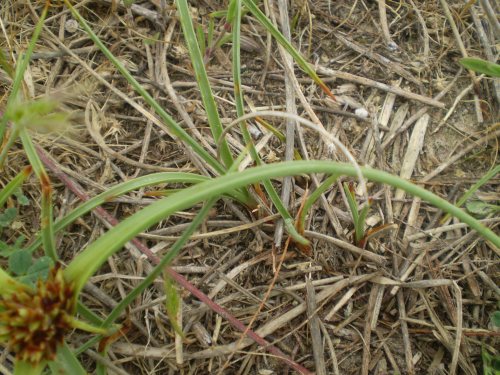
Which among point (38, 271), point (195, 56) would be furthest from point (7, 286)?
point (195, 56)

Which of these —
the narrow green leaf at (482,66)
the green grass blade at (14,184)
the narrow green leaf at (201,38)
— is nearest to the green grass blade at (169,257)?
the green grass blade at (14,184)

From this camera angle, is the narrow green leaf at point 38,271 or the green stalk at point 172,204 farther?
the narrow green leaf at point 38,271

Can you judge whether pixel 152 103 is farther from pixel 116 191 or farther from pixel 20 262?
pixel 20 262

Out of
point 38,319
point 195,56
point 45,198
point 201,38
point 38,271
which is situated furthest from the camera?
point 201,38

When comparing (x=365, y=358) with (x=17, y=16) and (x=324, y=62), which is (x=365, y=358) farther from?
(x=17, y=16)

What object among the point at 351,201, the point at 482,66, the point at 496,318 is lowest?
the point at 496,318

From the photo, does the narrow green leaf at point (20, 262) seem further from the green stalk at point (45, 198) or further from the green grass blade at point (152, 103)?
the green grass blade at point (152, 103)

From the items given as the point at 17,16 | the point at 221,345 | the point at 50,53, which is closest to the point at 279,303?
the point at 221,345
